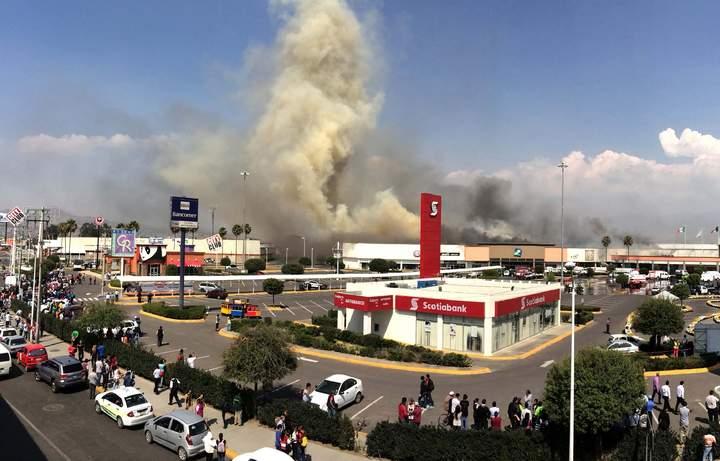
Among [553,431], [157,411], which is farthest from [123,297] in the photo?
[553,431]

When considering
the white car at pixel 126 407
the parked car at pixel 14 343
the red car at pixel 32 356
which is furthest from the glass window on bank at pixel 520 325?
the parked car at pixel 14 343

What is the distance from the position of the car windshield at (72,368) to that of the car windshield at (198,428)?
10.5 meters

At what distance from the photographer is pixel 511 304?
33156mm

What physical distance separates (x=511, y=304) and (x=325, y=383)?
16.9 m

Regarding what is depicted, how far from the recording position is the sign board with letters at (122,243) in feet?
192

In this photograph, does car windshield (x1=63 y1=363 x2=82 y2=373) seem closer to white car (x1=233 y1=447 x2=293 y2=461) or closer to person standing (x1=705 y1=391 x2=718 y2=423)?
white car (x1=233 y1=447 x2=293 y2=461)

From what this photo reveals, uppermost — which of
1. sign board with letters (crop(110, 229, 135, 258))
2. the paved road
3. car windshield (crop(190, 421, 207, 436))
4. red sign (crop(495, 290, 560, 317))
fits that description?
sign board with letters (crop(110, 229, 135, 258))

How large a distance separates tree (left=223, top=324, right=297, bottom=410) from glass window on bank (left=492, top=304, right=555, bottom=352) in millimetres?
16717

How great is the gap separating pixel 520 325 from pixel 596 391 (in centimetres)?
2179

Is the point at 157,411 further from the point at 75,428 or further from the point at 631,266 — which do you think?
the point at 631,266

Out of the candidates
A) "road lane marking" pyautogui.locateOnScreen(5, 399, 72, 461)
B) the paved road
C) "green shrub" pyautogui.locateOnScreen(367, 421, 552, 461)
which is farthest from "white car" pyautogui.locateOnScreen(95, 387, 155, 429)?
"green shrub" pyautogui.locateOnScreen(367, 421, 552, 461)

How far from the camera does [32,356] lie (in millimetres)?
26469

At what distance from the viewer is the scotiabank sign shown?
33.5 m

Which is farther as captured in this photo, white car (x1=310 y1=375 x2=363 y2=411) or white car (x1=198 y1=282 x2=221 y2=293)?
white car (x1=198 y1=282 x2=221 y2=293)
